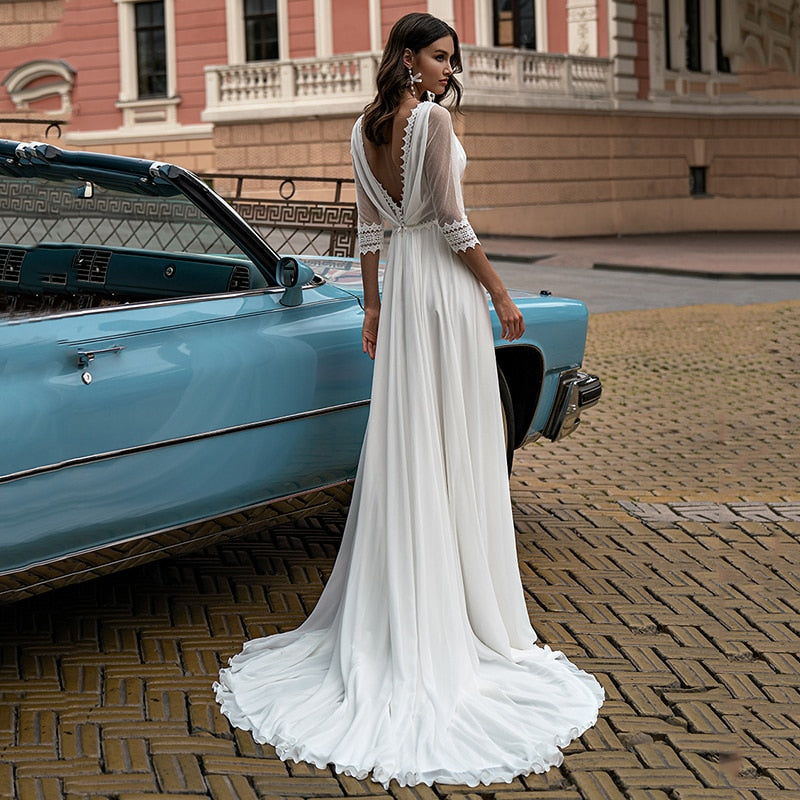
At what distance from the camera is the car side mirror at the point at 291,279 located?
3990 mm

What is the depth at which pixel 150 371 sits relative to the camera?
11.8 ft

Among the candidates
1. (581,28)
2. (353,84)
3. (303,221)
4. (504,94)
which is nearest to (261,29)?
(353,84)

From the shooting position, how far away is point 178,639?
4.01 meters

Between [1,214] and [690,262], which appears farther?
[690,262]

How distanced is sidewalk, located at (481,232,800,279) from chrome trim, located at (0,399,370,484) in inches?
504

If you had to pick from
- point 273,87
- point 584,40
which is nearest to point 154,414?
point 273,87

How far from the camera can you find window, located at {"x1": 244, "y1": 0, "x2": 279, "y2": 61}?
82.3 ft

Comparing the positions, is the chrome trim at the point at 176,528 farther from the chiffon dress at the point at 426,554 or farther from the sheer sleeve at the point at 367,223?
the sheer sleeve at the point at 367,223

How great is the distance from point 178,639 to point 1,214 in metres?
1.60

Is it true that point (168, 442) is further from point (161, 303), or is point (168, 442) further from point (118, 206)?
point (118, 206)

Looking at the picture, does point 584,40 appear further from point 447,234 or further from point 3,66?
point 447,234

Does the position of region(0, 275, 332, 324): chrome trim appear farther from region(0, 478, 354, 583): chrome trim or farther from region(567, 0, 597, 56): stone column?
region(567, 0, 597, 56): stone column

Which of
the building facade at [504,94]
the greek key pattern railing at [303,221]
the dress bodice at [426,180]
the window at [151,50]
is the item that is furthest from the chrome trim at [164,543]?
the window at [151,50]

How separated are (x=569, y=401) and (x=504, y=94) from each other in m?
17.4
